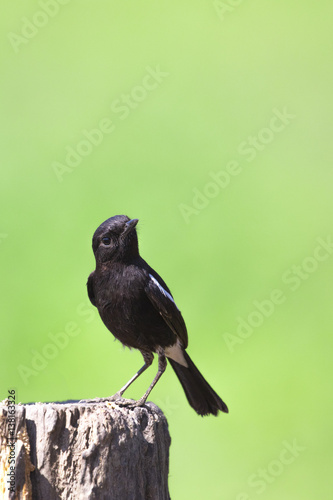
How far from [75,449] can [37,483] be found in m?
0.23

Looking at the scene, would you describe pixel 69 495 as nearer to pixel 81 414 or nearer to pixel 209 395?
pixel 81 414

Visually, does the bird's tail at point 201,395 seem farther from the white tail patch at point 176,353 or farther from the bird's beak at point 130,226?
the bird's beak at point 130,226

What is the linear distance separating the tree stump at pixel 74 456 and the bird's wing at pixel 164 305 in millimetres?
1330

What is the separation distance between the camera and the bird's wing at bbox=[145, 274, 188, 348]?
4.61 m

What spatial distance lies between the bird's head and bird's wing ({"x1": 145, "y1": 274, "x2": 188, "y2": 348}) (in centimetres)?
26

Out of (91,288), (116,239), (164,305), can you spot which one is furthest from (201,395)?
(116,239)

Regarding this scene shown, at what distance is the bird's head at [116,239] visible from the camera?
4.65 metres

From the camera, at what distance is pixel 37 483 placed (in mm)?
3061

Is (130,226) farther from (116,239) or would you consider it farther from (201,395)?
(201,395)

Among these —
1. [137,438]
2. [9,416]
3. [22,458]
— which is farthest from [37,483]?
[137,438]

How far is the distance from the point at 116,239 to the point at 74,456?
6.20ft

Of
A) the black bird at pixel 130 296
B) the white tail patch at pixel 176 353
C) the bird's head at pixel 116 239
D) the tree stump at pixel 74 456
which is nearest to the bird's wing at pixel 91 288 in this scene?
the black bird at pixel 130 296

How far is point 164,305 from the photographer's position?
4.61m

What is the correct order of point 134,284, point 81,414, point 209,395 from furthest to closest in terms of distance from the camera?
point 209,395
point 134,284
point 81,414
